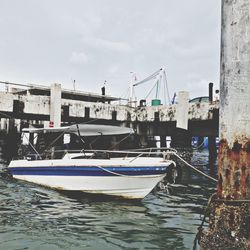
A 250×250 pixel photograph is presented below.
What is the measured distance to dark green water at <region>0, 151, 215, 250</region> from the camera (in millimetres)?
7262

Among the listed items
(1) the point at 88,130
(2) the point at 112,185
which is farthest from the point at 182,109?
(2) the point at 112,185

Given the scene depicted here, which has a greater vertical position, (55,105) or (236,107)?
(55,105)

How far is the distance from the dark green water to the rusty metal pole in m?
3.02

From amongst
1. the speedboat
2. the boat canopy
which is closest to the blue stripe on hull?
the speedboat

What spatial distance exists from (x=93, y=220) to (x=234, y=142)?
5866 mm

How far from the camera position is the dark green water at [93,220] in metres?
7.26

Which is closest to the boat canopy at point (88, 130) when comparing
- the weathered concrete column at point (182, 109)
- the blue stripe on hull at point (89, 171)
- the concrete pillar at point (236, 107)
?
the blue stripe on hull at point (89, 171)

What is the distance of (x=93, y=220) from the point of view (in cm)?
913

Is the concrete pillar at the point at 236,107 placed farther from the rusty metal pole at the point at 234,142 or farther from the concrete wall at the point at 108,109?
the concrete wall at the point at 108,109

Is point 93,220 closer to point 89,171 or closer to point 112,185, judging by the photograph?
point 112,185

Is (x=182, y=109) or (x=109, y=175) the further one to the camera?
(x=182, y=109)

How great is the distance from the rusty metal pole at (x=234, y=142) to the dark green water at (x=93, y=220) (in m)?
3.02

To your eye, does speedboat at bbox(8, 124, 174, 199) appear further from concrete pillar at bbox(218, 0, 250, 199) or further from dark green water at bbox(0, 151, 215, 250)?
concrete pillar at bbox(218, 0, 250, 199)

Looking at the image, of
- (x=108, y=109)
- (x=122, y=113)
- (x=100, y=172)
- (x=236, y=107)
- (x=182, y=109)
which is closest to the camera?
(x=236, y=107)
